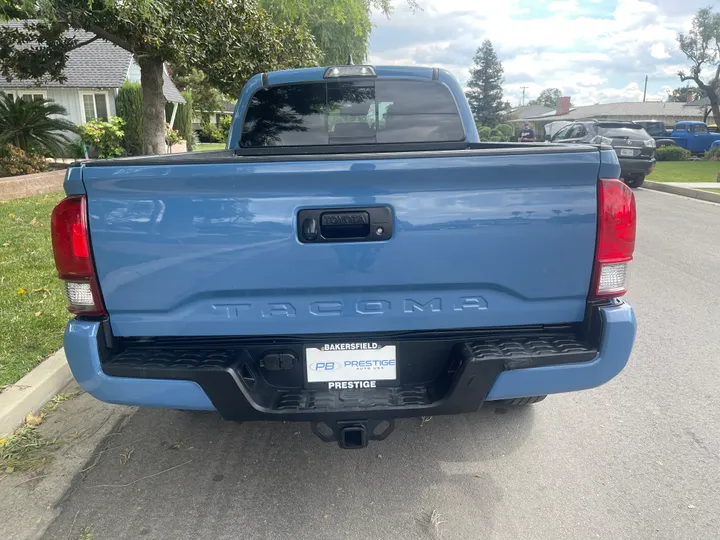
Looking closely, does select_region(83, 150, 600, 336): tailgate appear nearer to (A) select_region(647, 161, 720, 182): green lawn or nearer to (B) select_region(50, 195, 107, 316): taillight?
(B) select_region(50, 195, 107, 316): taillight

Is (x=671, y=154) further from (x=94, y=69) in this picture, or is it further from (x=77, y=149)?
(x=94, y=69)

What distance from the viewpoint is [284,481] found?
292cm

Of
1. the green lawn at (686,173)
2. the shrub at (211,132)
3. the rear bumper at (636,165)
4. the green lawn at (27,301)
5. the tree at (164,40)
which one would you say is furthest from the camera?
the shrub at (211,132)

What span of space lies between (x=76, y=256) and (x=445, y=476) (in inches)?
80.2

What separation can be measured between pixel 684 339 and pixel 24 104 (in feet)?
52.9

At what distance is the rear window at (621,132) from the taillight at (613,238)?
1432 cm

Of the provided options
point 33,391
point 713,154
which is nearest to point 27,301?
point 33,391

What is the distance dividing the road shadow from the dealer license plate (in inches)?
25.8

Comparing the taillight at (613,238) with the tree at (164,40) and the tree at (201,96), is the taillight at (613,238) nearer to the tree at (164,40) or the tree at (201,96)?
the tree at (164,40)

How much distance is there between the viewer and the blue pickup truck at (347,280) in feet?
7.34

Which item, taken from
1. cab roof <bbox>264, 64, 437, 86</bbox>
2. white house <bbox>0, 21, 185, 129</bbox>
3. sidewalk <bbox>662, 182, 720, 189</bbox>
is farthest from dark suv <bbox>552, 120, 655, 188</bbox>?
white house <bbox>0, 21, 185, 129</bbox>

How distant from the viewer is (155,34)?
9.77 m

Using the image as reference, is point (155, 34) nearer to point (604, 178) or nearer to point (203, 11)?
point (203, 11)

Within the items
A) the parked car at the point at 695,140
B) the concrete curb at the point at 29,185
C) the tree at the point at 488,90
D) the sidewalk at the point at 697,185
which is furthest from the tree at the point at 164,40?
the tree at the point at 488,90
